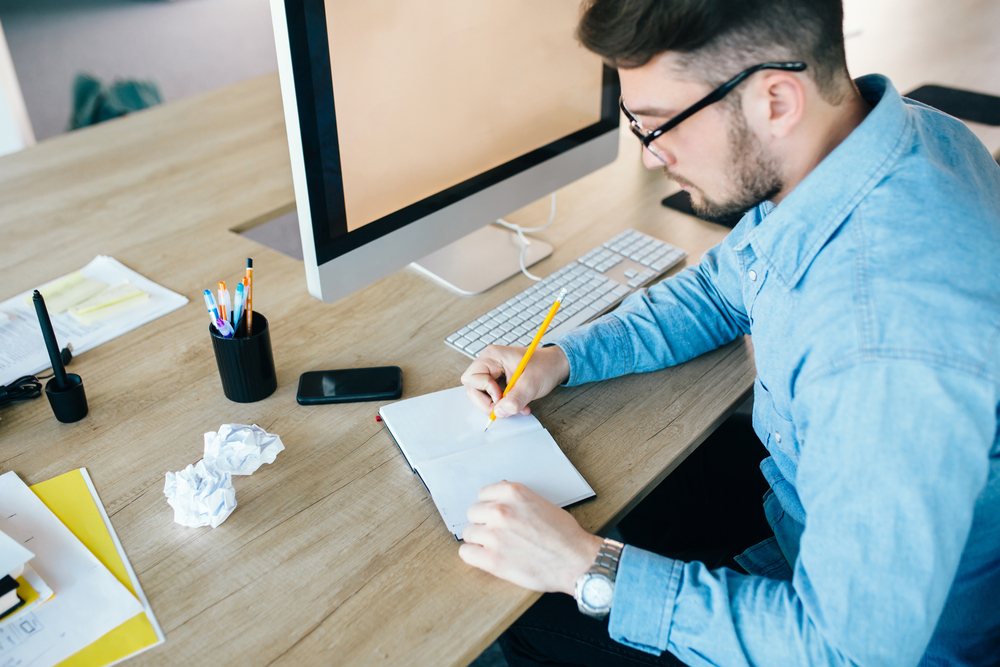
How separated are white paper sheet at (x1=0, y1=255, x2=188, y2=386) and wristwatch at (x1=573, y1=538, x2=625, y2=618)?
790mm

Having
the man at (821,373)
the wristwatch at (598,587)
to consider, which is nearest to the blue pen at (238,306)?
the man at (821,373)

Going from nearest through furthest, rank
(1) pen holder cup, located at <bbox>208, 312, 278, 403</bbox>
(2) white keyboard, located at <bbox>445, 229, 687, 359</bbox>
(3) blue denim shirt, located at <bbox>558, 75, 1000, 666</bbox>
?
→ (3) blue denim shirt, located at <bbox>558, 75, 1000, 666</bbox> → (1) pen holder cup, located at <bbox>208, 312, 278, 403</bbox> → (2) white keyboard, located at <bbox>445, 229, 687, 359</bbox>

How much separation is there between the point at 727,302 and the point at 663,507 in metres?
0.37

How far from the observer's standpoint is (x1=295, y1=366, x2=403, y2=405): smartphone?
0.96 metres

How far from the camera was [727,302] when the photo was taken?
1.06 metres

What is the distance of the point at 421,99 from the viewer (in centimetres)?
102

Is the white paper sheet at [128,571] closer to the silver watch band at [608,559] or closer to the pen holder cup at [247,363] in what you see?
the pen holder cup at [247,363]

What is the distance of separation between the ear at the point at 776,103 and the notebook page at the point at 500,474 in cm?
44

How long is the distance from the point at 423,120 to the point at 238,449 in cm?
53

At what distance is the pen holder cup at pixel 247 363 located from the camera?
0.91m

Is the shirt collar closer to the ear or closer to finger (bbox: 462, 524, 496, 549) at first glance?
the ear

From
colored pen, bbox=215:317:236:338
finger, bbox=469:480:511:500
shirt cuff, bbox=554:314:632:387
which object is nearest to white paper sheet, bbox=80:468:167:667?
colored pen, bbox=215:317:236:338

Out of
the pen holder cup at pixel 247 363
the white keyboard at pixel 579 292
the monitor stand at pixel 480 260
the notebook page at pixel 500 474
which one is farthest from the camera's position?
the monitor stand at pixel 480 260

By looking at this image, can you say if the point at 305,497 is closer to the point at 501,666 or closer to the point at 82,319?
the point at 82,319
